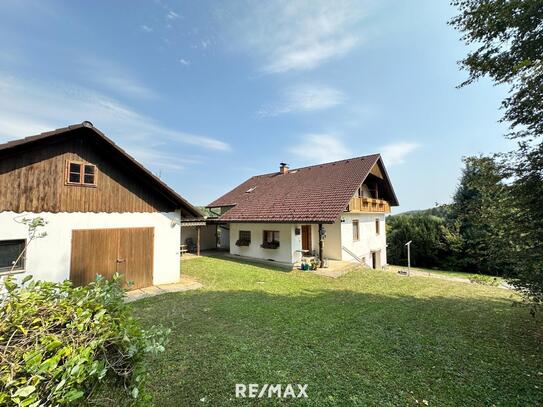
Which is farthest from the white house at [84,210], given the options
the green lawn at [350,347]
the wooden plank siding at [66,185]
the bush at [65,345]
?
the bush at [65,345]

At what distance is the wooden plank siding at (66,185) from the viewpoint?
20.6 feet

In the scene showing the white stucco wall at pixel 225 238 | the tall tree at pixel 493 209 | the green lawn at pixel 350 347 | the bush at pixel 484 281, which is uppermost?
the tall tree at pixel 493 209

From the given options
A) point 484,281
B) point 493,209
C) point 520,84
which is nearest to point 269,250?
point 493,209

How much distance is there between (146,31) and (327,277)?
12.2 meters

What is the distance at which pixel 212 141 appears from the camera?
1820cm

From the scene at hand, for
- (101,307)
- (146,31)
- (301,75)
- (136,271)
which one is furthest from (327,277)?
(146,31)

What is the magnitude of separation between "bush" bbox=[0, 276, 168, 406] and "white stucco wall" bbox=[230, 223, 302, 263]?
11.1 metres

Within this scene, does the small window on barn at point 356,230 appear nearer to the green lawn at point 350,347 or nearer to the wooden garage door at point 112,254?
the green lawn at point 350,347

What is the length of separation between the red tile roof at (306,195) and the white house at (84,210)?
224 inches

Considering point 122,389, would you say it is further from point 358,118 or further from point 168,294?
point 358,118

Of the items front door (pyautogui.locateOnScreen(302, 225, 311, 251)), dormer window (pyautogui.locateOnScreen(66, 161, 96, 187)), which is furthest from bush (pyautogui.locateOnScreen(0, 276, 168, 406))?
front door (pyautogui.locateOnScreen(302, 225, 311, 251))

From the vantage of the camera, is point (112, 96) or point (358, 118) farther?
point (358, 118)

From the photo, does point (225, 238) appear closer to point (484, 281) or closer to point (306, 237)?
point (306, 237)

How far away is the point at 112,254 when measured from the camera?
7953mm
